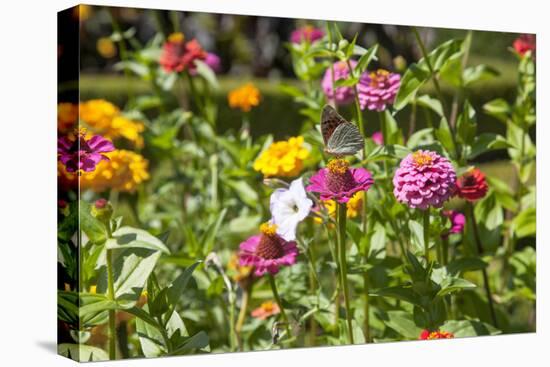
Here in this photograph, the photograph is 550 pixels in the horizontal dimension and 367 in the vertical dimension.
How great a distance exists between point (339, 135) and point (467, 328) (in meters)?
0.70

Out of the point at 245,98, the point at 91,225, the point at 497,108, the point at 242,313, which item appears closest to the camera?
the point at 91,225

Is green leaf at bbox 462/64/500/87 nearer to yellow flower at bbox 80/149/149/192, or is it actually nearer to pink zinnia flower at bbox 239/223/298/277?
pink zinnia flower at bbox 239/223/298/277

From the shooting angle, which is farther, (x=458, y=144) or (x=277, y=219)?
(x=458, y=144)

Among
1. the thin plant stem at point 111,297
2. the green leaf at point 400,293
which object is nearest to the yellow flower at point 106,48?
the thin plant stem at point 111,297

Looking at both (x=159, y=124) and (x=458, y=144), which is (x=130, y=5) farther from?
(x=458, y=144)

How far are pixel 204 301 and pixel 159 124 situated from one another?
752mm

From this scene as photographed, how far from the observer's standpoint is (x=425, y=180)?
242 centimetres

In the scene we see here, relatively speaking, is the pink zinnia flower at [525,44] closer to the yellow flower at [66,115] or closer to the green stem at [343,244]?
the green stem at [343,244]

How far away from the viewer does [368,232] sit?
261 cm

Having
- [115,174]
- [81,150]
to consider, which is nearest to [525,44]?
[115,174]

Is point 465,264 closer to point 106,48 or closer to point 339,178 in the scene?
point 339,178

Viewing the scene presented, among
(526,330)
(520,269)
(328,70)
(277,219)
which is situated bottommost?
(526,330)

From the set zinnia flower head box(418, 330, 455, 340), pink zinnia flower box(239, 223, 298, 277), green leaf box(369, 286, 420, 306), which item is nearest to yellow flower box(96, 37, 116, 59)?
pink zinnia flower box(239, 223, 298, 277)

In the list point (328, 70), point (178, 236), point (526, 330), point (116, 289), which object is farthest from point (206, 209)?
point (526, 330)
